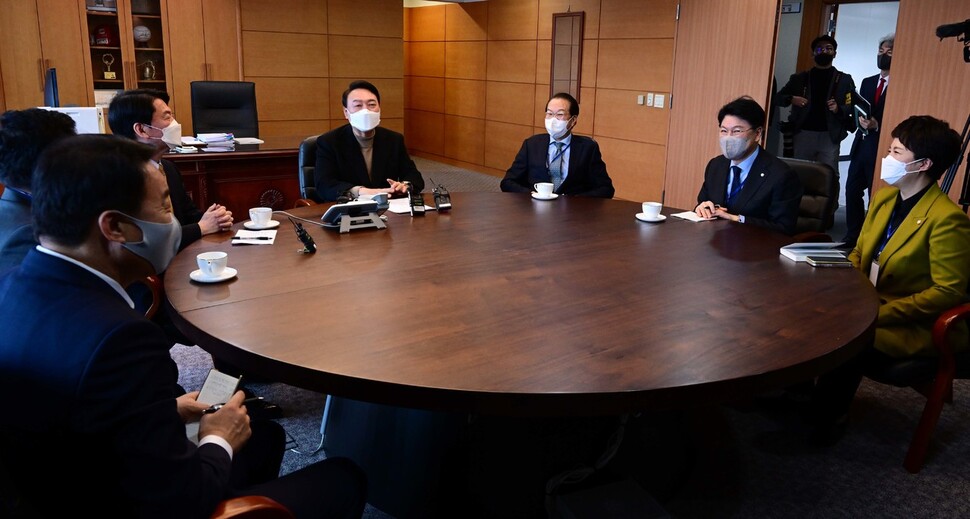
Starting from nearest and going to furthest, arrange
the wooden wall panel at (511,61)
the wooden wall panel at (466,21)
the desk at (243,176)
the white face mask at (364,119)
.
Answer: the white face mask at (364,119), the desk at (243,176), the wooden wall panel at (511,61), the wooden wall panel at (466,21)

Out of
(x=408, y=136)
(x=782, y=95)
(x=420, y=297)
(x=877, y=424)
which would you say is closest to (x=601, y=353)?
(x=420, y=297)

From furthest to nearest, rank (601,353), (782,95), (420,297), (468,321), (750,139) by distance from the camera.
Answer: (782,95) → (750,139) → (420,297) → (468,321) → (601,353)

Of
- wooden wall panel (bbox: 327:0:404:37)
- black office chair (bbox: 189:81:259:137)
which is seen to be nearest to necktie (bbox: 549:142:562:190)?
black office chair (bbox: 189:81:259:137)

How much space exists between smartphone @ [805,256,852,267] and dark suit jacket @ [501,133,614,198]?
1748mm

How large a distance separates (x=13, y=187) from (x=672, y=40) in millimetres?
6137

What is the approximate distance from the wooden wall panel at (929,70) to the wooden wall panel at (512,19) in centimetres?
467

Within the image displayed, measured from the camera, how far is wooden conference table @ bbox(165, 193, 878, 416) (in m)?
1.57

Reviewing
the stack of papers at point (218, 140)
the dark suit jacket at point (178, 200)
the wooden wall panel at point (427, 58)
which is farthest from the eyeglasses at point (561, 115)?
the wooden wall panel at point (427, 58)

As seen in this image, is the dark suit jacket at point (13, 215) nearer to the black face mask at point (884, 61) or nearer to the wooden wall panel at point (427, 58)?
the black face mask at point (884, 61)

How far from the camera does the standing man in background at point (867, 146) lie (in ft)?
18.1

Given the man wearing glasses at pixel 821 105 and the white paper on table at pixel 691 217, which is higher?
the man wearing glasses at pixel 821 105

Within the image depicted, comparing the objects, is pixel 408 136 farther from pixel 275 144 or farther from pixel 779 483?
pixel 779 483

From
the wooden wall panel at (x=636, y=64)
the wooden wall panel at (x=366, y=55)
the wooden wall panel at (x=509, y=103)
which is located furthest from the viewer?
the wooden wall panel at (x=509, y=103)

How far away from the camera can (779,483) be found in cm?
251
